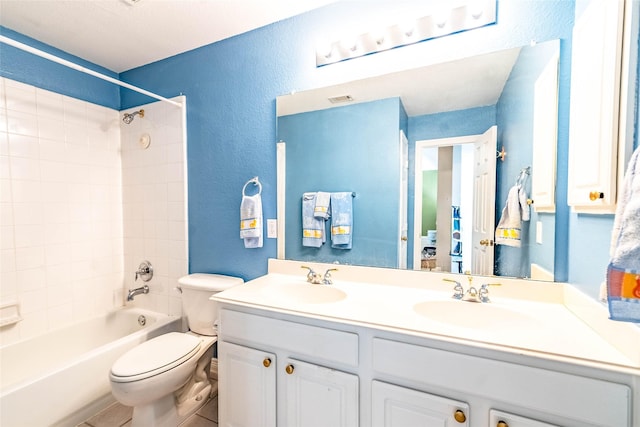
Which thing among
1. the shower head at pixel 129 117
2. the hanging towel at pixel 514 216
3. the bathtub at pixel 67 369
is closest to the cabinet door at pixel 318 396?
the hanging towel at pixel 514 216

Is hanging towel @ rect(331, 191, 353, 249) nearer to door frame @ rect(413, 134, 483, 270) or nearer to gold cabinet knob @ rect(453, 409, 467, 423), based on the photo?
door frame @ rect(413, 134, 483, 270)

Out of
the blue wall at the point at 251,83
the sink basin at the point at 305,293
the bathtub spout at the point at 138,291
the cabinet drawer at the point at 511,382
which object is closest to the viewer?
the cabinet drawer at the point at 511,382

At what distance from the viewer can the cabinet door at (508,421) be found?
0.78 meters

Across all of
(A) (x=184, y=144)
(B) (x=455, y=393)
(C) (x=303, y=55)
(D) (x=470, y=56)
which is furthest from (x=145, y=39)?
(B) (x=455, y=393)

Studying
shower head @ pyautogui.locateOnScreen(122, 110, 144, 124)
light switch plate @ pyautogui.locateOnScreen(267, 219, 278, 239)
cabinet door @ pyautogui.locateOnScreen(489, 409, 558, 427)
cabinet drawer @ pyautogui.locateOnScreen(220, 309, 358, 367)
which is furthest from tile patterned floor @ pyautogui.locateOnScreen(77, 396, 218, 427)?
shower head @ pyautogui.locateOnScreen(122, 110, 144, 124)

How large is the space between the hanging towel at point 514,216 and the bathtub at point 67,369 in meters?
2.16

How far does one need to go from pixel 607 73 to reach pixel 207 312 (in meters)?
2.11

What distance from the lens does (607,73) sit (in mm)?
811

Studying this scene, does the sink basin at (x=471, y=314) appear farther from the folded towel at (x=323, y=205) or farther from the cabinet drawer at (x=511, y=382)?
the folded towel at (x=323, y=205)

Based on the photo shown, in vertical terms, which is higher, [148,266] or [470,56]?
[470,56]

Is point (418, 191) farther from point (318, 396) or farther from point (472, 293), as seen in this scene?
point (318, 396)

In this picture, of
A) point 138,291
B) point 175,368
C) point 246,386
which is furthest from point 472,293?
point 138,291

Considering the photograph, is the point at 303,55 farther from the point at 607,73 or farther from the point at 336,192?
the point at 607,73

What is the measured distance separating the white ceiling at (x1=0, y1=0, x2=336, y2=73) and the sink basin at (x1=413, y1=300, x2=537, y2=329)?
166 centimetres
